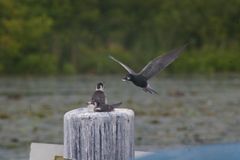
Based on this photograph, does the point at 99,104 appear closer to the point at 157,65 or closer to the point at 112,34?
the point at 157,65

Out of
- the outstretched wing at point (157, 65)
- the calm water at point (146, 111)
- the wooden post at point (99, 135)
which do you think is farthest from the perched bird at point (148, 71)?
the calm water at point (146, 111)

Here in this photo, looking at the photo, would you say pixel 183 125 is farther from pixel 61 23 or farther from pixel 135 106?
pixel 61 23

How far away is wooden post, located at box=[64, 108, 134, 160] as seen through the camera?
605 cm

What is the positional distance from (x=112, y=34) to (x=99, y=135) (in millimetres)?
31241

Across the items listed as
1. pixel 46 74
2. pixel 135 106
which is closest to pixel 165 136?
pixel 135 106

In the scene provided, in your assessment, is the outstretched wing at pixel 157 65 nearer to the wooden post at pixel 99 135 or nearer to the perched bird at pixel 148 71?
the perched bird at pixel 148 71

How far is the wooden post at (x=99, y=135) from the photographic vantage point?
605cm

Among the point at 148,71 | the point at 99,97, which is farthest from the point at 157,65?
the point at 99,97

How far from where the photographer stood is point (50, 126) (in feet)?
44.9

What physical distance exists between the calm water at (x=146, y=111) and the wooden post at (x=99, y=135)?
395cm

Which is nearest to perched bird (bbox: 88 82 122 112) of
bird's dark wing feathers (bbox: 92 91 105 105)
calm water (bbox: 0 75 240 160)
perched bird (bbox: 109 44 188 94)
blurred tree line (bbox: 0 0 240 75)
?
bird's dark wing feathers (bbox: 92 91 105 105)

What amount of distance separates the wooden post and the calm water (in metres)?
3.95

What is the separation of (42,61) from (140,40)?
17.6 ft

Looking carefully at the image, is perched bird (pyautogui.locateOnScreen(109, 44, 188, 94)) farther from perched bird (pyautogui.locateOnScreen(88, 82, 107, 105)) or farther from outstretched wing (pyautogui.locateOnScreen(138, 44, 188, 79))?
perched bird (pyautogui.locateOnScreen(88, 82, 107, 105))
